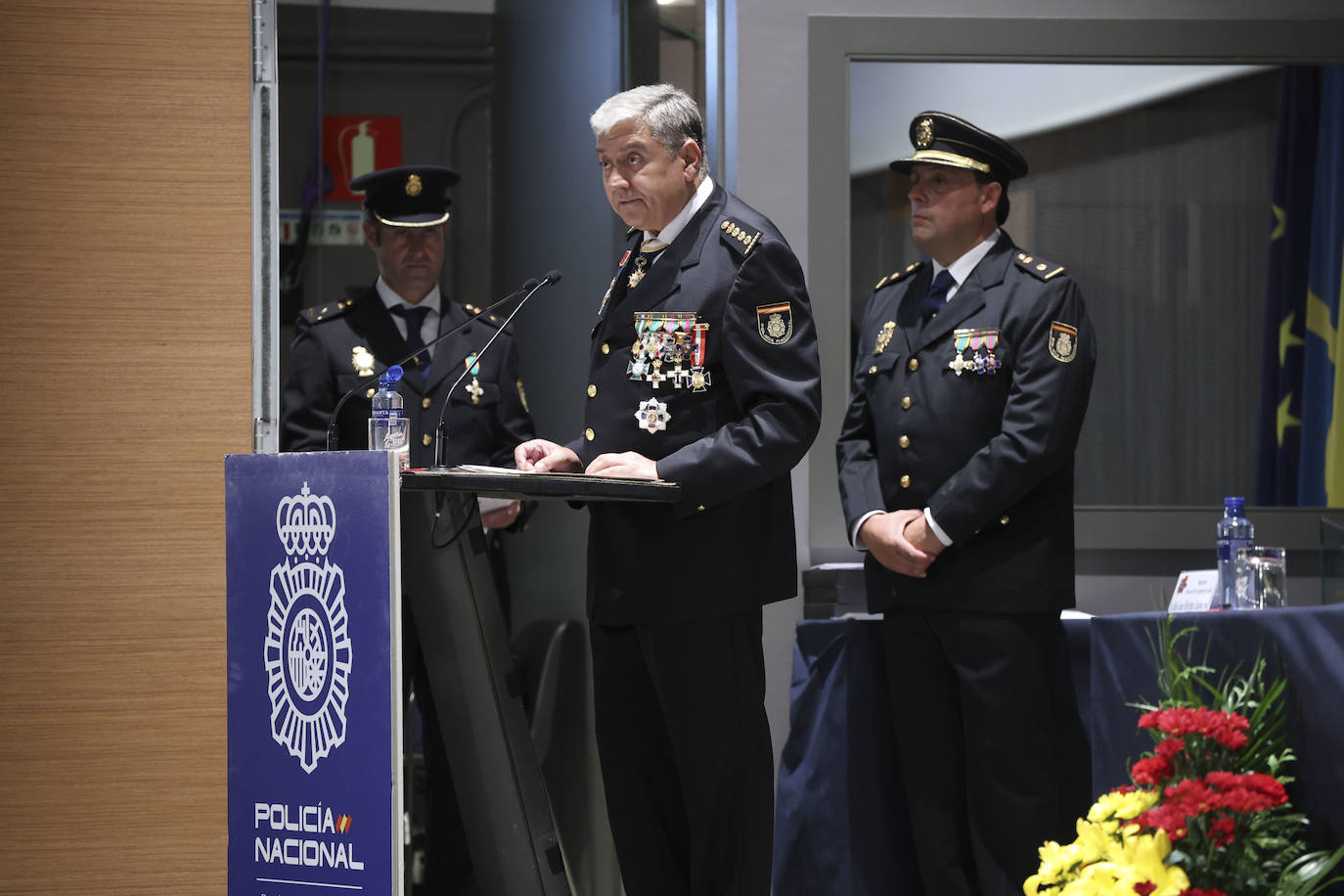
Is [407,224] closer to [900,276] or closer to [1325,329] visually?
[900,276]

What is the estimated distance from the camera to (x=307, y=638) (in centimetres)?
202

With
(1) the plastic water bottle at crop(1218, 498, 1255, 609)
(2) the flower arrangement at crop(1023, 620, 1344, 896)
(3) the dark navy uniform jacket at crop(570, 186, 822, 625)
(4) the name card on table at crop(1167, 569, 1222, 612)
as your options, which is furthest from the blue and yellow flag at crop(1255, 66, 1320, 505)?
(2) the flower arrangement at crop(1023, 620, 1344, 896)

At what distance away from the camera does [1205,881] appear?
1547 millimetres

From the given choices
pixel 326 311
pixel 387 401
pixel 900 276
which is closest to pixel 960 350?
pixel 900 276

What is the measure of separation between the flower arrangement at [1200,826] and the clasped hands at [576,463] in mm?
850

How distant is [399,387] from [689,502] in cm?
131

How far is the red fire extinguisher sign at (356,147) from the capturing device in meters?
3.85

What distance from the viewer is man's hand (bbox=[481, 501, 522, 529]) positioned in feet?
10.6

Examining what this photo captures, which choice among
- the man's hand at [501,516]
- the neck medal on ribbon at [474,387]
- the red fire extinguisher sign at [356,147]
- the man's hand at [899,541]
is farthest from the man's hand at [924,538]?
the red fire extinguisher sign at [356,147]

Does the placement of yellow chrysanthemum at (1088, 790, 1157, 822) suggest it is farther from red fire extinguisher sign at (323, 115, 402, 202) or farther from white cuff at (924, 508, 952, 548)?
red fire extinguisher sign at (323, 115, 402, 202)

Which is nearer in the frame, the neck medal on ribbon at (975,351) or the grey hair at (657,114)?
the grey hair at (657,114)

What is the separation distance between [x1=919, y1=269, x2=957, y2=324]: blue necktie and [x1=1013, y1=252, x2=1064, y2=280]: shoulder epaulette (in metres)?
0.15

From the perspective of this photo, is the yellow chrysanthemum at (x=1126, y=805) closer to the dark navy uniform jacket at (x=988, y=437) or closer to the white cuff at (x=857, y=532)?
the dark navy uniform jacket at (x=988, y=437)

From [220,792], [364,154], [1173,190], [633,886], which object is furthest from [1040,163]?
[220,792]
